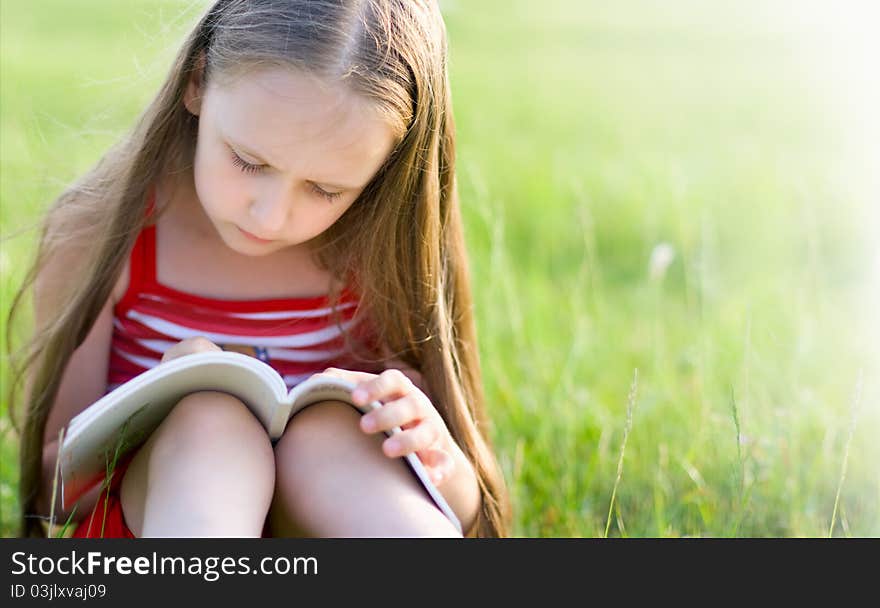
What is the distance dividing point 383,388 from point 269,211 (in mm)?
309

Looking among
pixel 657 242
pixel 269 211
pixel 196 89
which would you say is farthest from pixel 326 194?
pixel 657 242

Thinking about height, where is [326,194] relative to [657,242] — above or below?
above

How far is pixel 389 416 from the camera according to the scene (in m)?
1.67

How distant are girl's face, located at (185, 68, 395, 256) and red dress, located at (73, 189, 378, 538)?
0.29 metres

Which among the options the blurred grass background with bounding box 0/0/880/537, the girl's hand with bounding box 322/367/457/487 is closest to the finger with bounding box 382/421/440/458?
the girl's hand with bounding box 322/367/457/487

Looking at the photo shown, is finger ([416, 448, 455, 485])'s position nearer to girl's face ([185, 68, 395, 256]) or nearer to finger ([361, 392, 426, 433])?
finger ([361, 392, 426, 433])

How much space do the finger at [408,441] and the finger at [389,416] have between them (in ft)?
0.05

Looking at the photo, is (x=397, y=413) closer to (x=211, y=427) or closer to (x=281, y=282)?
(x=211, y=427)

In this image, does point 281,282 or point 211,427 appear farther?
point 281,282

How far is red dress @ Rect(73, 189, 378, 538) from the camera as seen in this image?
201 cm

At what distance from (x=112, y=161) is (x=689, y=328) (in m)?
1.79

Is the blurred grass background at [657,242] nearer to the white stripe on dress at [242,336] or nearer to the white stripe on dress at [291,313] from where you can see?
the white stripe on dress at [242,336]

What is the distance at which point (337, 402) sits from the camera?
1.78 meters
